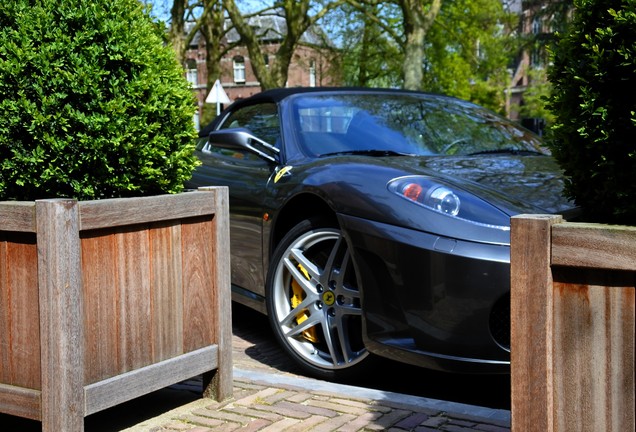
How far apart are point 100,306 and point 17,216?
45cm

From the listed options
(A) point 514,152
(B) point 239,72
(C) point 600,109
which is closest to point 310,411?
(C) point 600,109

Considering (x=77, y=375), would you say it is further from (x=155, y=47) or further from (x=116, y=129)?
(x=155, y=47)

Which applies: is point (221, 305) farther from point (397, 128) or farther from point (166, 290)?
point (397, 128)

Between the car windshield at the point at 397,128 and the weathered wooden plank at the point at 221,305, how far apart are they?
114 cm

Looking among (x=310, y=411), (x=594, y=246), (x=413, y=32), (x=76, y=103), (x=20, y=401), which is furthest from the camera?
(x=413, y=32)

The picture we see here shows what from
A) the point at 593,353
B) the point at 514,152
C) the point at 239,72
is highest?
the point at 239,72

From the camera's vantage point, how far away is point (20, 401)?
3.17 meters

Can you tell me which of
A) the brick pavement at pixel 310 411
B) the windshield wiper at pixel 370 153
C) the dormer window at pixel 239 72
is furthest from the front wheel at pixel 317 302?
the dormer window at pixel 239 72

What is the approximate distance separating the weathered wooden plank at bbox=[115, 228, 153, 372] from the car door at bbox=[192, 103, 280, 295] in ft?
4.66

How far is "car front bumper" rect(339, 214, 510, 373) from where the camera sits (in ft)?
11.1

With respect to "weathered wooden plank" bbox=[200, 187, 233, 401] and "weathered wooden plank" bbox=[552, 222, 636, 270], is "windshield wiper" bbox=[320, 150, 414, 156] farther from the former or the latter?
"weathered wooden plank" bbox=[552, 222, 636, 270]

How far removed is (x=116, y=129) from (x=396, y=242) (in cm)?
123

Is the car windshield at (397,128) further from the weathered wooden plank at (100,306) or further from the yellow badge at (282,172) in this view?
the weathered wooden plank at (100,306)

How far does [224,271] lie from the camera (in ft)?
12.6
